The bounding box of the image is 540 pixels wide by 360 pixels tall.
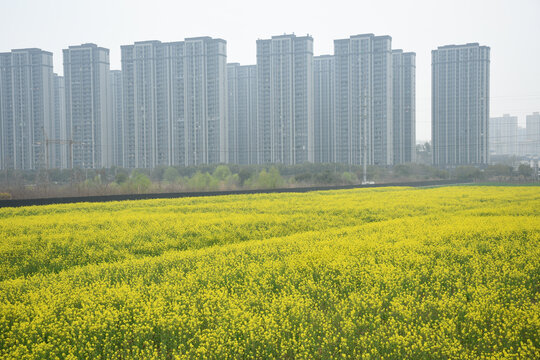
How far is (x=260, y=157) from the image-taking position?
72.6m

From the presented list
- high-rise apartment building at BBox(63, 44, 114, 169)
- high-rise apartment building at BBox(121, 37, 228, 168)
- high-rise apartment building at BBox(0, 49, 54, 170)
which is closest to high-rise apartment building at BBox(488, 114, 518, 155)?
high-rise apartment building at BBox(121, 37, 228, 168)

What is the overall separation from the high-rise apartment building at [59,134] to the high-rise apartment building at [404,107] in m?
54.0

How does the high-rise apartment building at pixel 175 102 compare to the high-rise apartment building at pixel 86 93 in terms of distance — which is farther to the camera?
the high-rise apartment building at pixel 86 93

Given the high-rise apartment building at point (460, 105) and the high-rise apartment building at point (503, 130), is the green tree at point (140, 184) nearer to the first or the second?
the high-rise apartment building at point (460, 105)

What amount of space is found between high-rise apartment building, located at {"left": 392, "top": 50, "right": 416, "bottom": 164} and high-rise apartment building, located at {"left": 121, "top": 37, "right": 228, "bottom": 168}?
31231mm

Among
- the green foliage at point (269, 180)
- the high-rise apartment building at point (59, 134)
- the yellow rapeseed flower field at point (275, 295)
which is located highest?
the high-rise apartment building at point (59, 134)

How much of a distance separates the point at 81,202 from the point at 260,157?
4955 cm

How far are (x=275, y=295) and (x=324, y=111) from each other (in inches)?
3424

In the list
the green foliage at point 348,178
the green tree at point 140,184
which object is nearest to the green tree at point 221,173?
the green tree at point 140,184

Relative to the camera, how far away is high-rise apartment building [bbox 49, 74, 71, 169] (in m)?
74.2

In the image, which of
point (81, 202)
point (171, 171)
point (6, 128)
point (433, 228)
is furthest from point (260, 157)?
point (433, 228)

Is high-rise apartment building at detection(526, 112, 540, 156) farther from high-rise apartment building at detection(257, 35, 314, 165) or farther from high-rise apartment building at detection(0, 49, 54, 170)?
high-rise apartment building at detection(0, 49, 54, 170)

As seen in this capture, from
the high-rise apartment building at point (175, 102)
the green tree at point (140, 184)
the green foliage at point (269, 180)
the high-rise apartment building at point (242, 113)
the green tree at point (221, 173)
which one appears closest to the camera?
the green tree at point (140, 184)

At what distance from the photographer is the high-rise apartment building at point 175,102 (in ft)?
223
